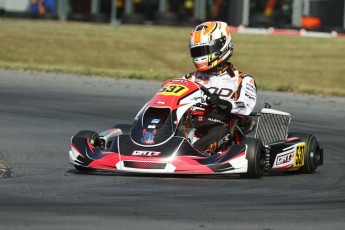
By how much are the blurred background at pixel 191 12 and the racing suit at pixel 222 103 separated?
2207 centimetres

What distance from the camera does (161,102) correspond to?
312 inches

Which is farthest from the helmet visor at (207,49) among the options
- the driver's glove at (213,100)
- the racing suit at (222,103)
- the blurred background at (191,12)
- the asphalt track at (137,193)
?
the blurred background at (191,12)

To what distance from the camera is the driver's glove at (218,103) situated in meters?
8.09

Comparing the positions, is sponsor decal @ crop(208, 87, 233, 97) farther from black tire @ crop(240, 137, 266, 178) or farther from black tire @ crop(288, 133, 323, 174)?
Result: black tire @ crop(240, 137, 266, 178)

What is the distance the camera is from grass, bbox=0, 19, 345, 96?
21812 millimetres

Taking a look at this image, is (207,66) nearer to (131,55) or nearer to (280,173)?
(280,173)

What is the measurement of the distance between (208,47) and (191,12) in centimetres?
2639

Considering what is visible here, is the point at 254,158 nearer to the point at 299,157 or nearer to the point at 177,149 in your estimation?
the point at 177,149

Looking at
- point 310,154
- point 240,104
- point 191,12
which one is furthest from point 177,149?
point 191,12

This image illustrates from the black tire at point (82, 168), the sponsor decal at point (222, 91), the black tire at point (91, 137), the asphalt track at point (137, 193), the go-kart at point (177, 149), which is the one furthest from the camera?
the sponsor decal at point (222, 91)

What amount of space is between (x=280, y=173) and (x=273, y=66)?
14.7 meters

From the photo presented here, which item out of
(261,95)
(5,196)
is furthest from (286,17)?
(5,196)

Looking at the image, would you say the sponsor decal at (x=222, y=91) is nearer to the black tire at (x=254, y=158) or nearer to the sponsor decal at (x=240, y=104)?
the sponsor decal at (x=240, y=104)

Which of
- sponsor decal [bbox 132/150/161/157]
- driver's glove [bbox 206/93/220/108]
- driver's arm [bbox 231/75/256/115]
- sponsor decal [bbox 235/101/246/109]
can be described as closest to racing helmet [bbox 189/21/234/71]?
driver's arm [bbox 231/75/256/115]
